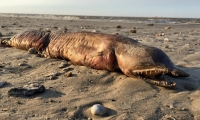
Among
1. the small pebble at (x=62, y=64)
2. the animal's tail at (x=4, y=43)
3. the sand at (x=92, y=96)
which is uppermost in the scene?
the animal's tail at (x=4, y=43)

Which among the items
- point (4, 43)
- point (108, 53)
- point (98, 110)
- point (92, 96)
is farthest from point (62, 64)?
point (4, 43)

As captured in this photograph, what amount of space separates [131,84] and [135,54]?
0.52 m

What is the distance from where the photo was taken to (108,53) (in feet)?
15.1

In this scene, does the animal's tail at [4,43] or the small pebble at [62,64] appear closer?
the small pebble at [62,64]

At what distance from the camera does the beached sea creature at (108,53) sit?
3986 mm

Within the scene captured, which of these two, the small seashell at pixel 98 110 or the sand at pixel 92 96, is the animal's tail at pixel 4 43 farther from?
the small seashell at pixel 98 110

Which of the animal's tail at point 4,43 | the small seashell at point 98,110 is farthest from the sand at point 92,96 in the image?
the animal's tail at point 4,43

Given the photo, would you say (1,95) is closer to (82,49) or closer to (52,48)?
(82,49)

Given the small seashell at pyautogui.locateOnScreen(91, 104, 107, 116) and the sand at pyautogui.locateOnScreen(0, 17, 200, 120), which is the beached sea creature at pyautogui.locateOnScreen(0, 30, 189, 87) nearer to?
the sand at pyautogui.locateOnScreen(0, 17, 200, 120)

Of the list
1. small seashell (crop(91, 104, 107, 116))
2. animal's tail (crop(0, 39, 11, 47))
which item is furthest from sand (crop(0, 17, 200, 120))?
animal's tail (crop(0, 39, 11, 47))

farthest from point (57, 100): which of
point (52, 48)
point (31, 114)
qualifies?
point (52, 48)

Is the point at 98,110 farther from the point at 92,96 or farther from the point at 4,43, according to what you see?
the point at 4,43

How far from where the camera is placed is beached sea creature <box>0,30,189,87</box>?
13.1 ft

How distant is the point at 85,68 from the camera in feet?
16.0
